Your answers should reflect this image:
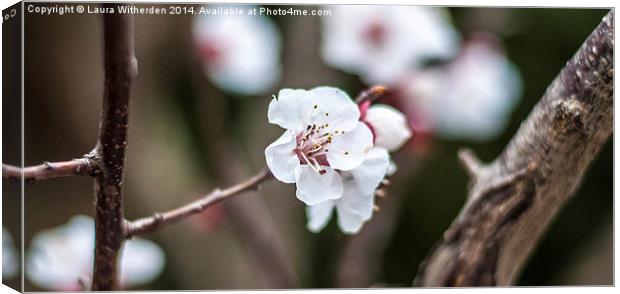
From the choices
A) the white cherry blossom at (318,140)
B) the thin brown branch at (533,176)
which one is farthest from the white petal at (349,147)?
the thin brown branch at (533,176)

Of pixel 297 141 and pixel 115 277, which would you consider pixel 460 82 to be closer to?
pixel 297 141

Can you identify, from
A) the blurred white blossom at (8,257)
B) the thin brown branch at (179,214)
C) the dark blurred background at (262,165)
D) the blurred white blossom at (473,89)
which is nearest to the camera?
the thin brown branch at (179,214)

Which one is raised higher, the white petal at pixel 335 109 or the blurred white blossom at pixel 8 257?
the white petal at pixel 335 109

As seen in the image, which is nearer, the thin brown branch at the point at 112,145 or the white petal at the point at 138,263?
the thin brown branch at the point at 112,145

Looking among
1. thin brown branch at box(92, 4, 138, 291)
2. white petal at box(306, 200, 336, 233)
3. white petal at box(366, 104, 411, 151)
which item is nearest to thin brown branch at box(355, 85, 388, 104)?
white petal at box(366, 104, 411, 151)

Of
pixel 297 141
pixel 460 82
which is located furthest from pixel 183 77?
pixel 297 141

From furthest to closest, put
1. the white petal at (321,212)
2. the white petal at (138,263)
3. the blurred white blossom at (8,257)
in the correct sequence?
the white petal at (138,263)
the blurred white blossom at (8,257)
the white petal at (321,212)

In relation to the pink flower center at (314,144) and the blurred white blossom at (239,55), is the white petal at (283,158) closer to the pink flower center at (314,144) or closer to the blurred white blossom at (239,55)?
the pink flower center at (314,144)

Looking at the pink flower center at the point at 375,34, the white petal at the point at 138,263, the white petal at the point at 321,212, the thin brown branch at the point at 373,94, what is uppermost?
the pink flower center at the point at 375,34
